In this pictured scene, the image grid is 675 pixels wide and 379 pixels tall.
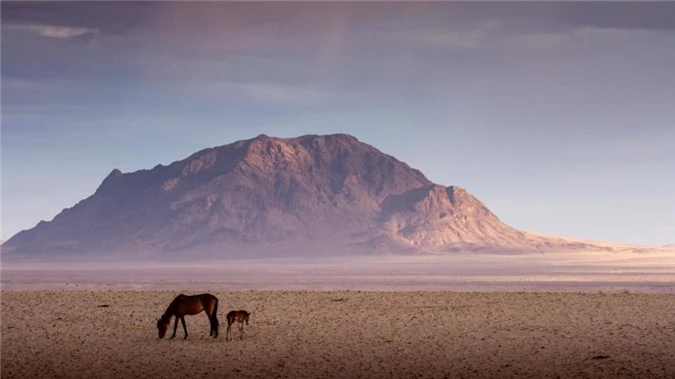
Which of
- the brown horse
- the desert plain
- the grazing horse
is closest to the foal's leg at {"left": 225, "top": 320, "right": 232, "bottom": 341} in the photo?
the grazing horse

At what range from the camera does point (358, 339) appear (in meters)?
28.7

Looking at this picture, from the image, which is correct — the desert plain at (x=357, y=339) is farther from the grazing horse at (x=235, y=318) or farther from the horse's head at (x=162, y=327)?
the grazing horse at (x=235, y=318)

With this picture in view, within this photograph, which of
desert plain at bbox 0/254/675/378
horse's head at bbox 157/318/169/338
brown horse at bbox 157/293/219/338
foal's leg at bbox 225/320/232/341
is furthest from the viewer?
horse's head at bbox 157/318/169/338

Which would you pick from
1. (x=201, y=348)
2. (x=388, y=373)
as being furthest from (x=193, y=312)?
(x=388, y=373)

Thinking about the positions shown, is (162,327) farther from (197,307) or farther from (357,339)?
(357,339)

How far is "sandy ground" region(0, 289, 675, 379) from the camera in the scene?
2389 centimetres

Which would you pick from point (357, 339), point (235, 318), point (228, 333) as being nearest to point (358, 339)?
point (357, 339)

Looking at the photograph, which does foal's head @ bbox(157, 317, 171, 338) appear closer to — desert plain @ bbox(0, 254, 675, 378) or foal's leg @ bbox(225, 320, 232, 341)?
desert plain @ bbox(0, 254, 675, 378)

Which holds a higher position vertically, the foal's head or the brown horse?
the brown horse

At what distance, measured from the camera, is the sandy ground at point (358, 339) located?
23.9m

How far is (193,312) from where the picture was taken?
2859 cm

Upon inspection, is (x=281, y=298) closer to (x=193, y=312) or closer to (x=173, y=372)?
(x=193, y=312)

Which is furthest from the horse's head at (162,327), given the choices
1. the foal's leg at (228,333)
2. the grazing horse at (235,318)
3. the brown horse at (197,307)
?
the grazing horse at (235,318)

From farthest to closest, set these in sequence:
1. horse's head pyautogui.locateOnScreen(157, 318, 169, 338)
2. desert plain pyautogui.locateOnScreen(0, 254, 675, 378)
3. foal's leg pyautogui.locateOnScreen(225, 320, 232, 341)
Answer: horse's head pyautogui.locateOnScreen(157, 318, 169, 338) → foal's leg pyautogui.locateOnScreen(225, 320, 232, 341) → desert plain pyautogui.locateOnScreen(0, 254, 675, 378)
